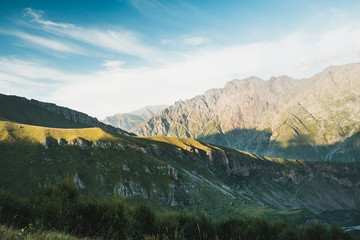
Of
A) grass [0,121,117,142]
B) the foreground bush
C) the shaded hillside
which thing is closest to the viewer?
the foreground bush

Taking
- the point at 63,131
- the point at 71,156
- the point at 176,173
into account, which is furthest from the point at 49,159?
the point at 176,173

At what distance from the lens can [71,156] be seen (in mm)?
130625

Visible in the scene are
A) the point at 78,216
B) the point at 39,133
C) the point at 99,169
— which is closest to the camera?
the point at 78,216

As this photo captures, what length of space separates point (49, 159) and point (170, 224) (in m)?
112

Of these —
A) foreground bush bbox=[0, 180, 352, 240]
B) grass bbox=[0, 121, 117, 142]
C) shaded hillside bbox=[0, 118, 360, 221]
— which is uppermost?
grass bbox=[0, 121, 117, 142]

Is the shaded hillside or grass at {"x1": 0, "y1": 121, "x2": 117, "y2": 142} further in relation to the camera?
grass at {"x1": 0, "y1": 121, "x2": 117, "y2": 142}

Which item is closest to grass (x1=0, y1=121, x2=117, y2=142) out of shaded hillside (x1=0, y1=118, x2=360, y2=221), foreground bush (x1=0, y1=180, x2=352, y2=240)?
shaded hillside (x1=0, y1=118, x2=360, y2=221)

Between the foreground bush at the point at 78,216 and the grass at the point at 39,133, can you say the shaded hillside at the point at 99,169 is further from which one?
the foreground bush at the point at 78,216

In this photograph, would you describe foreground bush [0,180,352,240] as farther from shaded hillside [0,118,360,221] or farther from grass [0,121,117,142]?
grass [0,121,117,142]

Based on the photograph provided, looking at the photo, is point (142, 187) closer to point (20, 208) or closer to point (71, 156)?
point (71, 156)

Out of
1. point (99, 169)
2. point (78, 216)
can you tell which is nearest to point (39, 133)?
point (99, 169)

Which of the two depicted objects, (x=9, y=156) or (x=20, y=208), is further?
(x=9, y=156)

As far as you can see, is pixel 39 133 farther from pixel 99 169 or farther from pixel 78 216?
pixel 78 216

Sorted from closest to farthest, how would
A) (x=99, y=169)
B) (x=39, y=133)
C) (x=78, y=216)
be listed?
(x=78, y=216), (x=99, y=169), (x=39, y=133)
